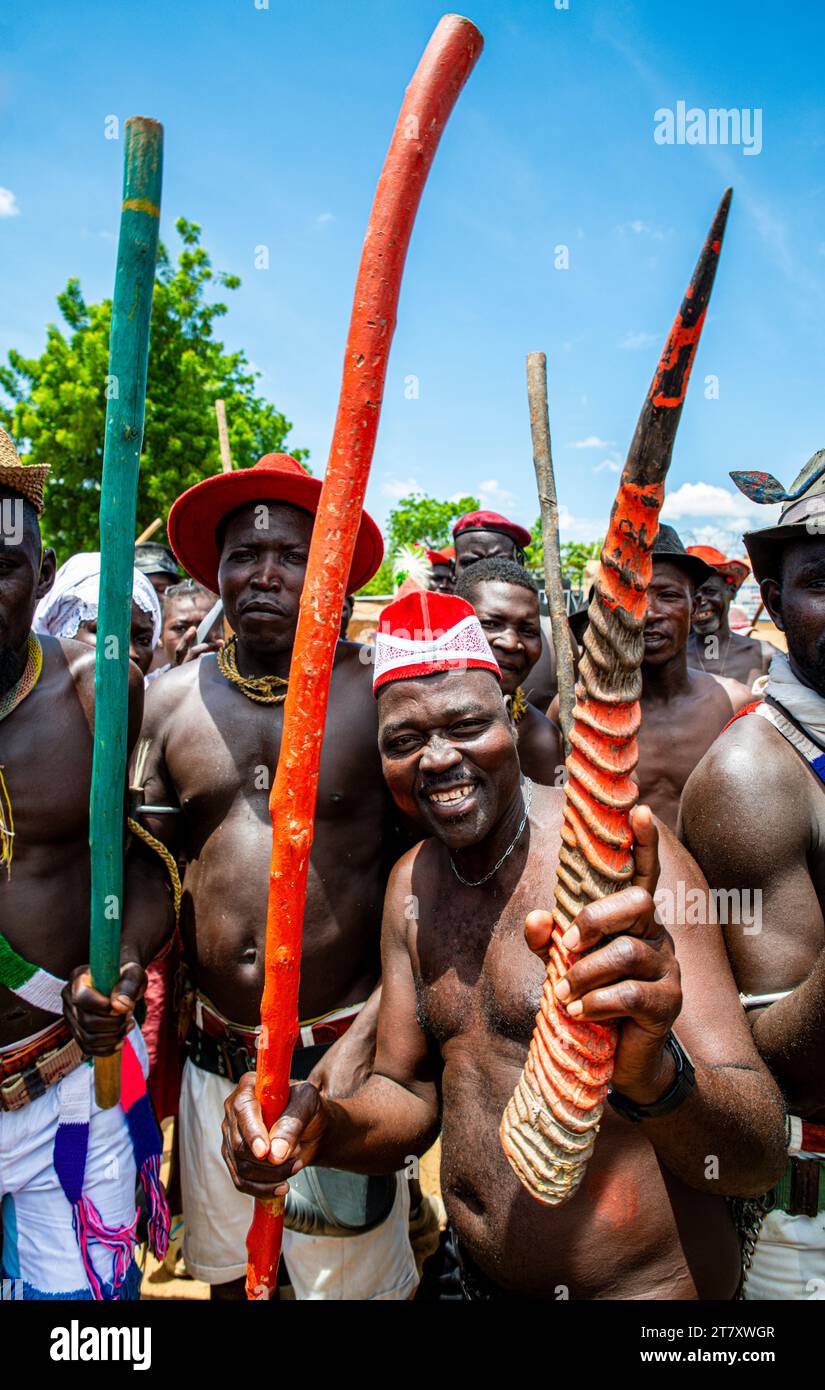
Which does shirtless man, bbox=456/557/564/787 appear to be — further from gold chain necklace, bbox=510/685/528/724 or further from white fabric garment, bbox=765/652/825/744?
white fabric garment, bbox=765/652/825/744

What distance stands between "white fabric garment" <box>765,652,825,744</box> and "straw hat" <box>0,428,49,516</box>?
2.06 meters

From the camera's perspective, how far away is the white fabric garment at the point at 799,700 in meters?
2.02

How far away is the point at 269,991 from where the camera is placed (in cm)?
154

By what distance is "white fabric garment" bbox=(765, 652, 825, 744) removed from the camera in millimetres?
2020

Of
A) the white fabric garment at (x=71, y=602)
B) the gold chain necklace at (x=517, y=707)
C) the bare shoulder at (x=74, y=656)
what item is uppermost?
the white fabric garment at (x=71, y=602)

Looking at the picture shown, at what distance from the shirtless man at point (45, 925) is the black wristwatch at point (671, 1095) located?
1.39 m

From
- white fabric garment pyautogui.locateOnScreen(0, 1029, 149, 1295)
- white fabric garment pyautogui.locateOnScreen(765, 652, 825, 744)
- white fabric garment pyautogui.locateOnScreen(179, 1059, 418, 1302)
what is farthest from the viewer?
white fabric garment pyautogui.locateOnScreen(179, 1059, 418, 1302)

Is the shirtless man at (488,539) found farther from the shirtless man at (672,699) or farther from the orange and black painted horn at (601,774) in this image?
the orange and black painted horn at (601,774)

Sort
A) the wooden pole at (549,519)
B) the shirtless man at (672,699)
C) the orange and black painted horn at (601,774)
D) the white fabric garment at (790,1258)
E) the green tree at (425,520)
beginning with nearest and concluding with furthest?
1. the orange and black painted horn at (601,774)
2. the white fabric garment at (790,1258)
3. the wooden pole at (549,519)
4. the shirtless man at (672,699)
5. the green tree at (425,520)

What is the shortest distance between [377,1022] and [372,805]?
808 mm

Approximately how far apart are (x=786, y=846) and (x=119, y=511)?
67.0 inches

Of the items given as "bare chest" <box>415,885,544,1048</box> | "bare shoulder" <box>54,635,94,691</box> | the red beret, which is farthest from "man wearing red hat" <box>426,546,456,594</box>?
"bare chest" <box>415,885,544,1048</box>

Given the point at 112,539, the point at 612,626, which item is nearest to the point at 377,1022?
the point at 112,539

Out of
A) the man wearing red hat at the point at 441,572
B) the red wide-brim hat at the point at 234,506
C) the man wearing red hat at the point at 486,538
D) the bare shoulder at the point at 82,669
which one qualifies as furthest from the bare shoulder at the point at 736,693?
the man wearing red hat at the point at 441,572
